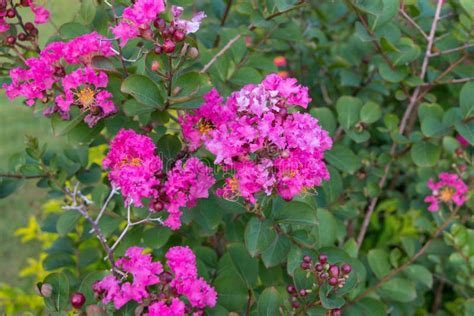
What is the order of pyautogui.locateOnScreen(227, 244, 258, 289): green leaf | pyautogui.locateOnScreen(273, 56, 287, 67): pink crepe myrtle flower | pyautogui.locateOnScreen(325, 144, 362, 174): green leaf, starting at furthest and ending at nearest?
pyautogui.locateOnScreen(273, 56, 287, 67): pink crepe myrtle flower < pyautogui.locateOnScreen(325, 144, 362, 174): green leaf < pyautogui.locateOnScreen(227, 244, 258, 289): green leaf

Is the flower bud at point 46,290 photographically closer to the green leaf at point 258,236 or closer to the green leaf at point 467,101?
the green leaf at point 258,236

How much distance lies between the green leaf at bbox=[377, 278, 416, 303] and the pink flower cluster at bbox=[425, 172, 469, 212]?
0.33 meters

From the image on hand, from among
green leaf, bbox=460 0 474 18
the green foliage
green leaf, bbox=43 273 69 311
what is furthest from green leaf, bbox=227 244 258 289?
green leaf, bbox=460 0 474 18

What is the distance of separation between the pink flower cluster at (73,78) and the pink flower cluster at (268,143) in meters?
0.31

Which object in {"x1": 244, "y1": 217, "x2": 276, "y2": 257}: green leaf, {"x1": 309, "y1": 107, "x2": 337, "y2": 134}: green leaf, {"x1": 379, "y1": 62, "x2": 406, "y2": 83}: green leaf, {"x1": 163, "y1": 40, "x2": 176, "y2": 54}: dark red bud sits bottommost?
{"x1": 244, "y1": 217, "x2": 276, "y2": 257}: green leaf

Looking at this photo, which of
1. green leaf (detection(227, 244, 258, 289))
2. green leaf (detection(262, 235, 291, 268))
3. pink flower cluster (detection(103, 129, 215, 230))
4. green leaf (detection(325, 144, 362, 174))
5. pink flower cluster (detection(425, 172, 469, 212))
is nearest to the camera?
pink flower cluster (detection(103, 129, 215, 230))

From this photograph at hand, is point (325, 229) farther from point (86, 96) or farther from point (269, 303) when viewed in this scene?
point (86, 96)

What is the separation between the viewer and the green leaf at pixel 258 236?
1.24m

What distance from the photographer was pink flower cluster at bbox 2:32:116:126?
128cm

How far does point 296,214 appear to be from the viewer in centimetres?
127

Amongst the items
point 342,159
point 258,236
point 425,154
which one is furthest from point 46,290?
point 425,154

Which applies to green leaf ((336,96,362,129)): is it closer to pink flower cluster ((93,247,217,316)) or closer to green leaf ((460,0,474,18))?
green leaf ((460,0,474,18))

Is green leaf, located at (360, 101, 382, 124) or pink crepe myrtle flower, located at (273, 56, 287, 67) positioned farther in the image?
pink crepe myrtle flower, located at (273, 56, 287, 67)

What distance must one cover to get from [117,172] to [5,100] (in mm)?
4175
